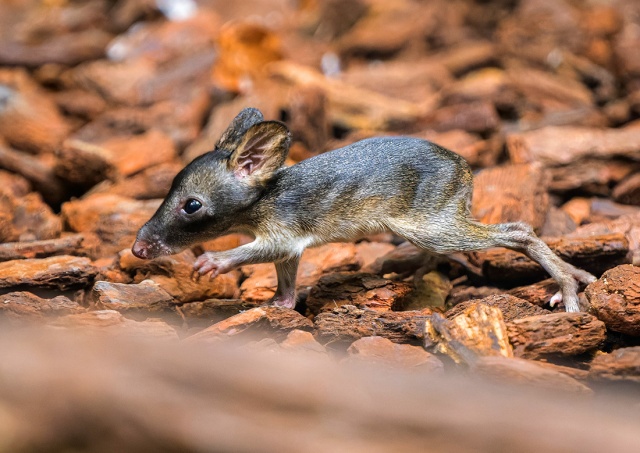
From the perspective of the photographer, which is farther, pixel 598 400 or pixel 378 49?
pixel 378 49

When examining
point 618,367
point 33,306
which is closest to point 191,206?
point 33,306

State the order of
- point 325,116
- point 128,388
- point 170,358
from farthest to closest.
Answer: point 325,116
point 170,358
point 128,388

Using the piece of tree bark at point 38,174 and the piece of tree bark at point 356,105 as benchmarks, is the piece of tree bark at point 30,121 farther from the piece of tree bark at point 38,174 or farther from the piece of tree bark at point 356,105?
the piece of tree bark at point 356,105

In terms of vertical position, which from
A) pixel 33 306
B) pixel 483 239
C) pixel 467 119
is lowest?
pixel 33 306

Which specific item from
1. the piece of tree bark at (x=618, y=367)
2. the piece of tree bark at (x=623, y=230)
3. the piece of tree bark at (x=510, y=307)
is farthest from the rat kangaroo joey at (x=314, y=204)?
the piece of tree bark at (x=618, y=367)

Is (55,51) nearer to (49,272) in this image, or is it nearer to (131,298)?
(49,272)

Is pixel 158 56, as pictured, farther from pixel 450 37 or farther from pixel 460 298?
pixel 460 298

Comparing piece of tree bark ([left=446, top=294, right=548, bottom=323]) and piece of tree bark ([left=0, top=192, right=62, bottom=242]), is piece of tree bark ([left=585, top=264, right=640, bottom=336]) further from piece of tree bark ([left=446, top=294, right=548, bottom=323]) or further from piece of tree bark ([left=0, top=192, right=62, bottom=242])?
piece of tree bark ([left=0, top=192, right=62, bottom=242])

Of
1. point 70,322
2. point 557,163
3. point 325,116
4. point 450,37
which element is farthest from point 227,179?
Result: point 450,37
